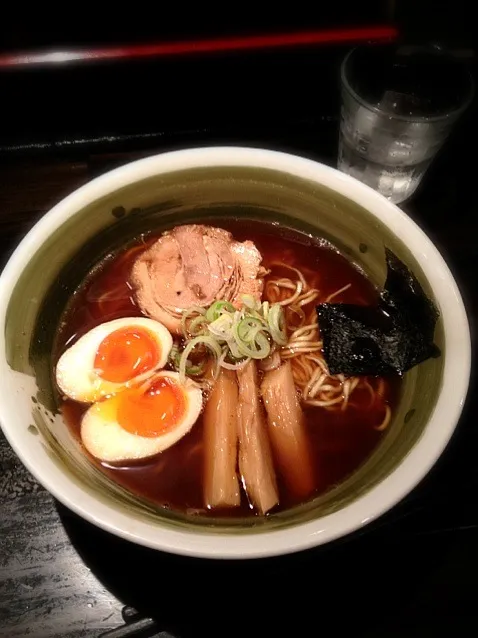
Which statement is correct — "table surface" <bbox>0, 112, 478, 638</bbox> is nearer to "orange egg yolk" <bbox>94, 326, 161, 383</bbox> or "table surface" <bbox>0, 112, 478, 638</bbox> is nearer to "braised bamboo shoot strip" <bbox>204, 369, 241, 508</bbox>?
"braised bamboo shoot strip" <bbox>204, 369, 241, 508</bbox>

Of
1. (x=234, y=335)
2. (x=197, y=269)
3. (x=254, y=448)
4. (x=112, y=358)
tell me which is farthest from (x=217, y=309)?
(x=254, y=448)

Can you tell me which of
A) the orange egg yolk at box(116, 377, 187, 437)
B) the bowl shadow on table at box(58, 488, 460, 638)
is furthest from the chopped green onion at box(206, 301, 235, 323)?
the bowl shadow on table at box(58, 488, 460, 638)

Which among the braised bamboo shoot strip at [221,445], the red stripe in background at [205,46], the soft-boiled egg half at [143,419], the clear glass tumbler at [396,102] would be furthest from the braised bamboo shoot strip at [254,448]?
the red stripe in background at [205,46]

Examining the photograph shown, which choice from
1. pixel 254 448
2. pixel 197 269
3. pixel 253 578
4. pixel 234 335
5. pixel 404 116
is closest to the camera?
pixel 253 578

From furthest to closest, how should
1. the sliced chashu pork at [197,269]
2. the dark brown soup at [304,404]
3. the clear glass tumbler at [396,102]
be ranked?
the clear glass tumbler at [396,102]
the sliced chashu pork at [197,269]
the dark brown soup at [304,404]

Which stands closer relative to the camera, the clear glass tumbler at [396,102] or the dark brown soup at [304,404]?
the dark brown soup at [304,404]

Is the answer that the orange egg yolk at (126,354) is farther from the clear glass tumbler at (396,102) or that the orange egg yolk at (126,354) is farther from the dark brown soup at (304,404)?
the clear glass tumbler at (396,102)

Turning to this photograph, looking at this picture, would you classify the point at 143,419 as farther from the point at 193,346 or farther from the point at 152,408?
the point at 193,346
